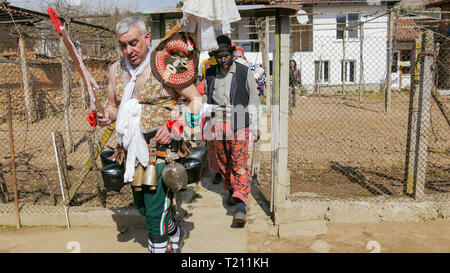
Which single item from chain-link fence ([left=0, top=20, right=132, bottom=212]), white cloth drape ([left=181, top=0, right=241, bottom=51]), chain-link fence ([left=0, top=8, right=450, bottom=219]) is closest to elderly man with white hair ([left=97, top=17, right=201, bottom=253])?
white cloth drape ([left=181, top=0, right=241, bottom=51])

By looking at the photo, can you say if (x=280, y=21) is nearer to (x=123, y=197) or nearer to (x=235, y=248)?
(x=235, y=248)

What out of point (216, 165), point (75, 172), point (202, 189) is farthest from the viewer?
point (75, 172)

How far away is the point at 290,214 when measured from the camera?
4008 millimetres

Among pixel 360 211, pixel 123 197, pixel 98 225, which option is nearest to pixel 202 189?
pixel 123 197

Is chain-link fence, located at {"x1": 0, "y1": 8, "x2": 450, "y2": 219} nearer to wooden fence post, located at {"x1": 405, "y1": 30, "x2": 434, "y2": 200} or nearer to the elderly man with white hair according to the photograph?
wooden fence post, located at {"x1": 405, "y1": 30, "x2": 434, "y2": 200}

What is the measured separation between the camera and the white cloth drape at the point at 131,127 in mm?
2793

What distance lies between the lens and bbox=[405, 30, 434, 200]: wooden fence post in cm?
402

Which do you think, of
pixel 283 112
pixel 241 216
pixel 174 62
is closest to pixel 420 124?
pixel 283 112

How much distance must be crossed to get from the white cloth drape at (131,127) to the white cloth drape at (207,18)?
0.51 metres

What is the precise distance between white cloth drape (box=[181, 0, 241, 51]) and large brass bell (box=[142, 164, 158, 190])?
1.09 m

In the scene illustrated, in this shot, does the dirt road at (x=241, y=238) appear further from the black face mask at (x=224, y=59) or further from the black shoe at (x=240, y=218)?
the black face mask at (x=224, y=59)

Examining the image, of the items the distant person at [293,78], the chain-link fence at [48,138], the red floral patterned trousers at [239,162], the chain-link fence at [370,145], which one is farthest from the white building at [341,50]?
the red floral patterned trousers at [239,162]

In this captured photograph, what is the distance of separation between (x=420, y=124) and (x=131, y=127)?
310 centimetres

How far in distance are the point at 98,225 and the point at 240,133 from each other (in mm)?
1857
